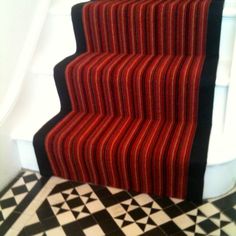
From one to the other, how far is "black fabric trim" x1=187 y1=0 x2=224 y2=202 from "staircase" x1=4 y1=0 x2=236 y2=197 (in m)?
0.03

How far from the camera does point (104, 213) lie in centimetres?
136

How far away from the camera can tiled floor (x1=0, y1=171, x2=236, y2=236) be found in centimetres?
128

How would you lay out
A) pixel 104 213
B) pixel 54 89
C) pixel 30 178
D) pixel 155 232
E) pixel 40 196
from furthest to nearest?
pixel 54 89 < pixel 30 178 < pixel 40 196 < pixel 104 213 < pixel 155 232

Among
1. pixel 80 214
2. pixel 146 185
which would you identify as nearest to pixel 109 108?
pixel 146 185

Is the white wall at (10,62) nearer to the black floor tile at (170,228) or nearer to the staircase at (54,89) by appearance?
the staircase at (54,89)

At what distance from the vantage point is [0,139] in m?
1.50

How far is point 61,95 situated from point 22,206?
0.60 meters

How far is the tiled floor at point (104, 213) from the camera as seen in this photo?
1.28 metres

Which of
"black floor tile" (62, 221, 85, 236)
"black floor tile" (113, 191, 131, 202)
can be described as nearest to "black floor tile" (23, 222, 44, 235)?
"black floor tile" (62, 221, 85, 236)

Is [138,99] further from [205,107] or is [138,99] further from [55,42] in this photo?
[55,42]

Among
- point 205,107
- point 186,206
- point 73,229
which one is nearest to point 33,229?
point 73,229

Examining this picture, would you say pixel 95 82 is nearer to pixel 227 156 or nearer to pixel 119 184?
pixel 119 184

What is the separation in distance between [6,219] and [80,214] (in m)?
0.34

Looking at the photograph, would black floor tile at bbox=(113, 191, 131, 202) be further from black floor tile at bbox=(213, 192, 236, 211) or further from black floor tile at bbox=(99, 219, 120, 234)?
black floor tile at bbox=(213, 192, 236, 211)
